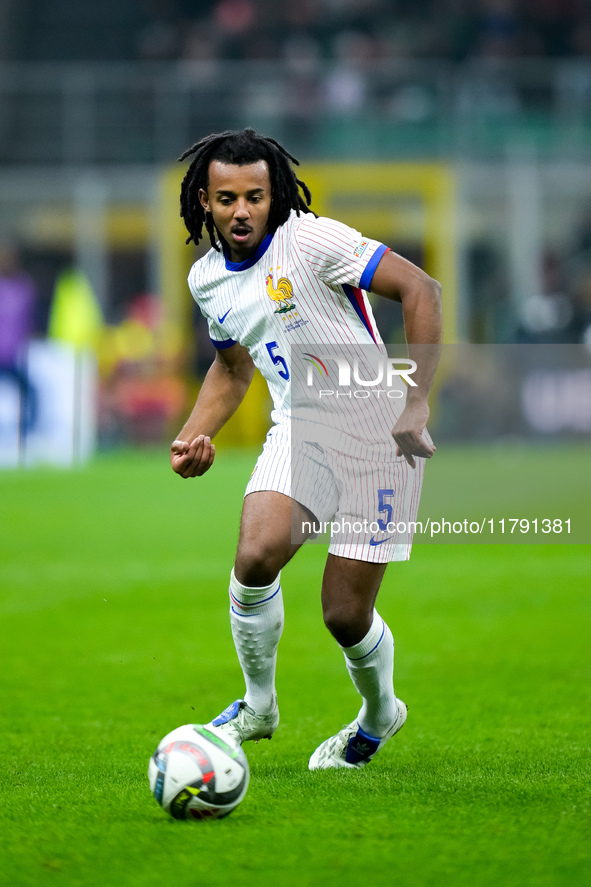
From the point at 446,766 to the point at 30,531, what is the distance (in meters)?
7.39

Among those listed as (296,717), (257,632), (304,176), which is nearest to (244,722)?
(257,632)

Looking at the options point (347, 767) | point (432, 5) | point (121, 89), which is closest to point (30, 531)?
point (347, 767)

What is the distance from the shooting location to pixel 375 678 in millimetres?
4457

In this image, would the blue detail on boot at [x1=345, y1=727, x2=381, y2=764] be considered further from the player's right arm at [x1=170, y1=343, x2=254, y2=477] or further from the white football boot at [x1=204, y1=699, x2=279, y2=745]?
the player's right arm at [x1=170, y1=343, x2=254, y2=477]

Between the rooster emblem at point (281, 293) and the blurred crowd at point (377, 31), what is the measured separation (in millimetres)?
20606

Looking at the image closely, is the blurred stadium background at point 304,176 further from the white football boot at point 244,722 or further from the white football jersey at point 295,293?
the white football boot at point 244,722

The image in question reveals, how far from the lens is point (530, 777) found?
4172mm

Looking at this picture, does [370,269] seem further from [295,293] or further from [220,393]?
[220,393]

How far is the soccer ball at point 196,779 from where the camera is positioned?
12.0 feet

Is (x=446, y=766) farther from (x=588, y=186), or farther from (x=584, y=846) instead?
(x=588, y=186)

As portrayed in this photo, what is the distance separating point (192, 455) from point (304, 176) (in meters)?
16.0

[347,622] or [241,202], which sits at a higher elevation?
[241,202]

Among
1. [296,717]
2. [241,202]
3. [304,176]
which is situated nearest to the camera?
[241,202]

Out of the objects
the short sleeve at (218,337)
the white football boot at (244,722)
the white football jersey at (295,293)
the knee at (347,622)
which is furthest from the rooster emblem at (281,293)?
the white football boot at (244,722)
